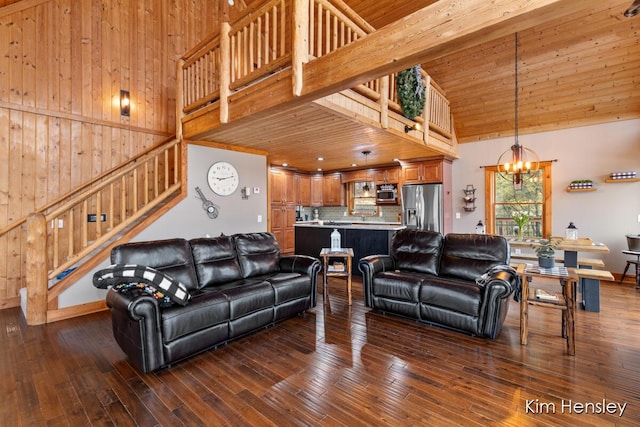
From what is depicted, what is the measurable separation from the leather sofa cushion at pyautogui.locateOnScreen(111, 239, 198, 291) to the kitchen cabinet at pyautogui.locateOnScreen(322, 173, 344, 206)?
19.1 ft

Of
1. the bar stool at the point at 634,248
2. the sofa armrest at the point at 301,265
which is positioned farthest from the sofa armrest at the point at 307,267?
the bar stool at the point at 634,248

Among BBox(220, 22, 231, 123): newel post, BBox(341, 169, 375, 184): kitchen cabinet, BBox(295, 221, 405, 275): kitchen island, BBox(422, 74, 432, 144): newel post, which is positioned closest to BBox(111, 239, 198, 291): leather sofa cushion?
BBox(220, 22, 231, 123): newel post

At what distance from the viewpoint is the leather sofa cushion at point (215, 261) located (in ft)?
11.4

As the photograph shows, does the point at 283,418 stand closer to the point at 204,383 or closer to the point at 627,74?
the point at 204,383

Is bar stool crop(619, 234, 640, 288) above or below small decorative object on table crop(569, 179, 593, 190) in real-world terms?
below

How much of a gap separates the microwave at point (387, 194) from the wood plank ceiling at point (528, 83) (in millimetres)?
1238

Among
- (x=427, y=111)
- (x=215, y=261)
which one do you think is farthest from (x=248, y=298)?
(x=427, y=111)

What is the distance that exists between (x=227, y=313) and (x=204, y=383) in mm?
673

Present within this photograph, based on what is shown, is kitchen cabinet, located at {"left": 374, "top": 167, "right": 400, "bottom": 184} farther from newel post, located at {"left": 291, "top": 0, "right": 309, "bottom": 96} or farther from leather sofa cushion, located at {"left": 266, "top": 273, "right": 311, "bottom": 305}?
newel post, located at {"left": 291, "top": 0, "right": 309, "bottom": 96}

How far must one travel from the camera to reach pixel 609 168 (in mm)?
5398

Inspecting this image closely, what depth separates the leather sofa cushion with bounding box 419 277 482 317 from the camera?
3.10 m

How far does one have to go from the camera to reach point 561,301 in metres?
2.87

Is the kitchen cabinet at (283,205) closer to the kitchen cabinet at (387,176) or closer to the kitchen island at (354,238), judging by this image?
the kitchen island at (354,238)

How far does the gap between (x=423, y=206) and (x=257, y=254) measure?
4.36 metres
